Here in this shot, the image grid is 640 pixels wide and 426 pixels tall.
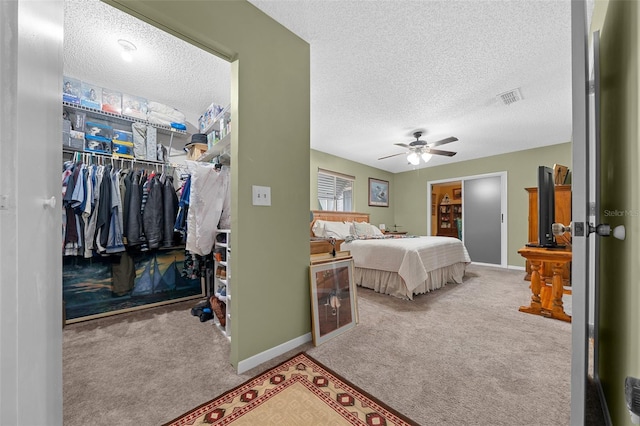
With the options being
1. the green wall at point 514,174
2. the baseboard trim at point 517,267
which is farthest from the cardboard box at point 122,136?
the baseboard trim at point 517,267

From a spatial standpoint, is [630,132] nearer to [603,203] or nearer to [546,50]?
[603,203]

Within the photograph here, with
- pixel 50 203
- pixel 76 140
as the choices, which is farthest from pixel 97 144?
pixel 50 203

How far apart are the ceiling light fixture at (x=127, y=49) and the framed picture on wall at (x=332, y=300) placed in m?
2.33

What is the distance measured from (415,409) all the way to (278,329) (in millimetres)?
926

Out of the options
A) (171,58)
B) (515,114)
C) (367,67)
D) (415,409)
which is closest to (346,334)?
(415,409)

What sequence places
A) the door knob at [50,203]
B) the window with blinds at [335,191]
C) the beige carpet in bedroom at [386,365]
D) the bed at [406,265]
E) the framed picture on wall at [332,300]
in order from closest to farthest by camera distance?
1. the door knob at [50,203]
2. the beige carpet in bedroom at [386,365]
3. the framed picture on wall at [332,300]
4. the bed at [406,265]
5. the window with blinds at [335,191]

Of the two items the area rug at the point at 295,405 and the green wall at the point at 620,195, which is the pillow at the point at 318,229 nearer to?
the area rug at the point at 295,405

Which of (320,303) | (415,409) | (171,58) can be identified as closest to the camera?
(415,409)

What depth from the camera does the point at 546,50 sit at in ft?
6.63

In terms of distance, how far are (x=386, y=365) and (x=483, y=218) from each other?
16.6ft

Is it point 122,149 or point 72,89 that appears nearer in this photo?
point 72,89

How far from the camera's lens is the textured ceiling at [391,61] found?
1687 mm

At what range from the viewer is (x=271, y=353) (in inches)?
64.1

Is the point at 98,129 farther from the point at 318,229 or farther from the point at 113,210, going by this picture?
the point at 318,229
